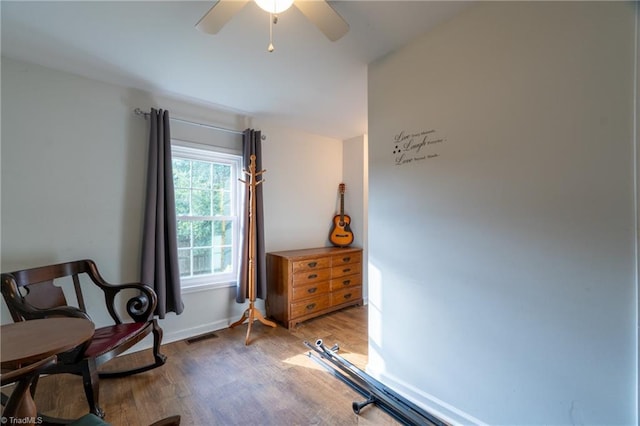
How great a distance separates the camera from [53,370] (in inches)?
64.2

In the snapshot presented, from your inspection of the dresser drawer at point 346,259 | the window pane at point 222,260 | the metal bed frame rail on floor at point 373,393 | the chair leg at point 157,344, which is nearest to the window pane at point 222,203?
the window pane at point 222,260

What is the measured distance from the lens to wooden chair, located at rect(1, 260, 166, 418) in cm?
162

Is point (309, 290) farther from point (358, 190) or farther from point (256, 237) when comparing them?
point (358, 190)

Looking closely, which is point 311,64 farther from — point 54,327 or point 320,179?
point 54,327

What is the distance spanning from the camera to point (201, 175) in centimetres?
298

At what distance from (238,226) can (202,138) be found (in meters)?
1.03

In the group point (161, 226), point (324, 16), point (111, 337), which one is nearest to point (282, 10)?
point (324, 16)

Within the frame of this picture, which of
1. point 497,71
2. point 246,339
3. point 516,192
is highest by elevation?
point 497,71

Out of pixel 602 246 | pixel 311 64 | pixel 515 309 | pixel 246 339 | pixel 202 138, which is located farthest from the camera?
pixel 202 138

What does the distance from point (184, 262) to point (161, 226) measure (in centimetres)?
55

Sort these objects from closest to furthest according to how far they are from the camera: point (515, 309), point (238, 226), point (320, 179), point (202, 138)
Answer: point (515, 309) → point (202, 138) → point (238, 226) → point (320, 179)

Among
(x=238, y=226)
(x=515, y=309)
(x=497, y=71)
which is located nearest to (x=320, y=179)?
(x=238, y=226)

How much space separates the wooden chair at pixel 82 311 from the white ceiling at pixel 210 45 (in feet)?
5.05

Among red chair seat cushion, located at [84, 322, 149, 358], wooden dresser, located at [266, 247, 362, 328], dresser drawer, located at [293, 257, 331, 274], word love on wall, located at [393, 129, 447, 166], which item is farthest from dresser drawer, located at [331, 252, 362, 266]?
red chair seat cushion, located at [84, 322, 149, 358]
